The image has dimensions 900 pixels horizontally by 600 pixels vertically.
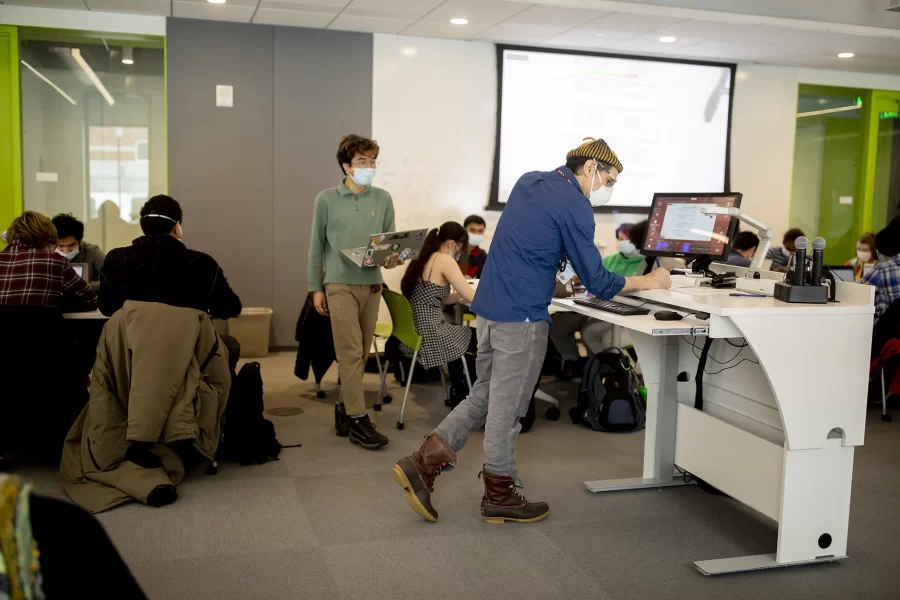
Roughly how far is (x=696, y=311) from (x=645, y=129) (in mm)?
4675

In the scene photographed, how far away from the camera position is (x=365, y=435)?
13.0 feet

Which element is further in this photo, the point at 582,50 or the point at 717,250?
the point at 582,50

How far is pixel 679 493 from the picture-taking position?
3455 millimetres

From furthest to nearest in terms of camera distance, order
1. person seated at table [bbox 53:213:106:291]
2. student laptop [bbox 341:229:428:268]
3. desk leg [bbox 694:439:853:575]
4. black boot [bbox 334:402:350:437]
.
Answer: person seated at table [bbox 53:213:106:291], black boot [bbox 334:402:350:437], student laptop [bbox 341:229:428:268], desk leg [bbox 694:439:853:575]

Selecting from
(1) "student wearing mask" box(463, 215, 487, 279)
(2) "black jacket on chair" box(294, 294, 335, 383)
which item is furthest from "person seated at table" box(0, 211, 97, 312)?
(1) "student wearing mask" box(463, 215, 487, 279)

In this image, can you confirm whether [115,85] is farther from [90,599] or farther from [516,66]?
[90,599]

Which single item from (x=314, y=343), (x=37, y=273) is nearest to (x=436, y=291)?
(x=314, y=343)

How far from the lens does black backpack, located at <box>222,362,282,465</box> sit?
3689 mm

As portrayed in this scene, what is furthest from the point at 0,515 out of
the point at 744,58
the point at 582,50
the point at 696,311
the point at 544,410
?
the point at 744,58

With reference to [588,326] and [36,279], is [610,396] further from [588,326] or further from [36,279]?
[36,279]

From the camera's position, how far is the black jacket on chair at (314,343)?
16.2 ft

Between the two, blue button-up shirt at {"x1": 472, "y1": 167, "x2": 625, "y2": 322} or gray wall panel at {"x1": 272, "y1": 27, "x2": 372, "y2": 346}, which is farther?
gray wall panel at {"x1": 272, "y1": 27, "x2": 372, "y2": 346}

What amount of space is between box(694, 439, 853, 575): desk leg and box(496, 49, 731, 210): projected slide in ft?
14.6

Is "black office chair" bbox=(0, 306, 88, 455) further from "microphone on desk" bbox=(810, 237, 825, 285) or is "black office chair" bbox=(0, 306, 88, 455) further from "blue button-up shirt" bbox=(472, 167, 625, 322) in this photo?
"microphone on desk" bbox=(810, 237, 825, 285)
